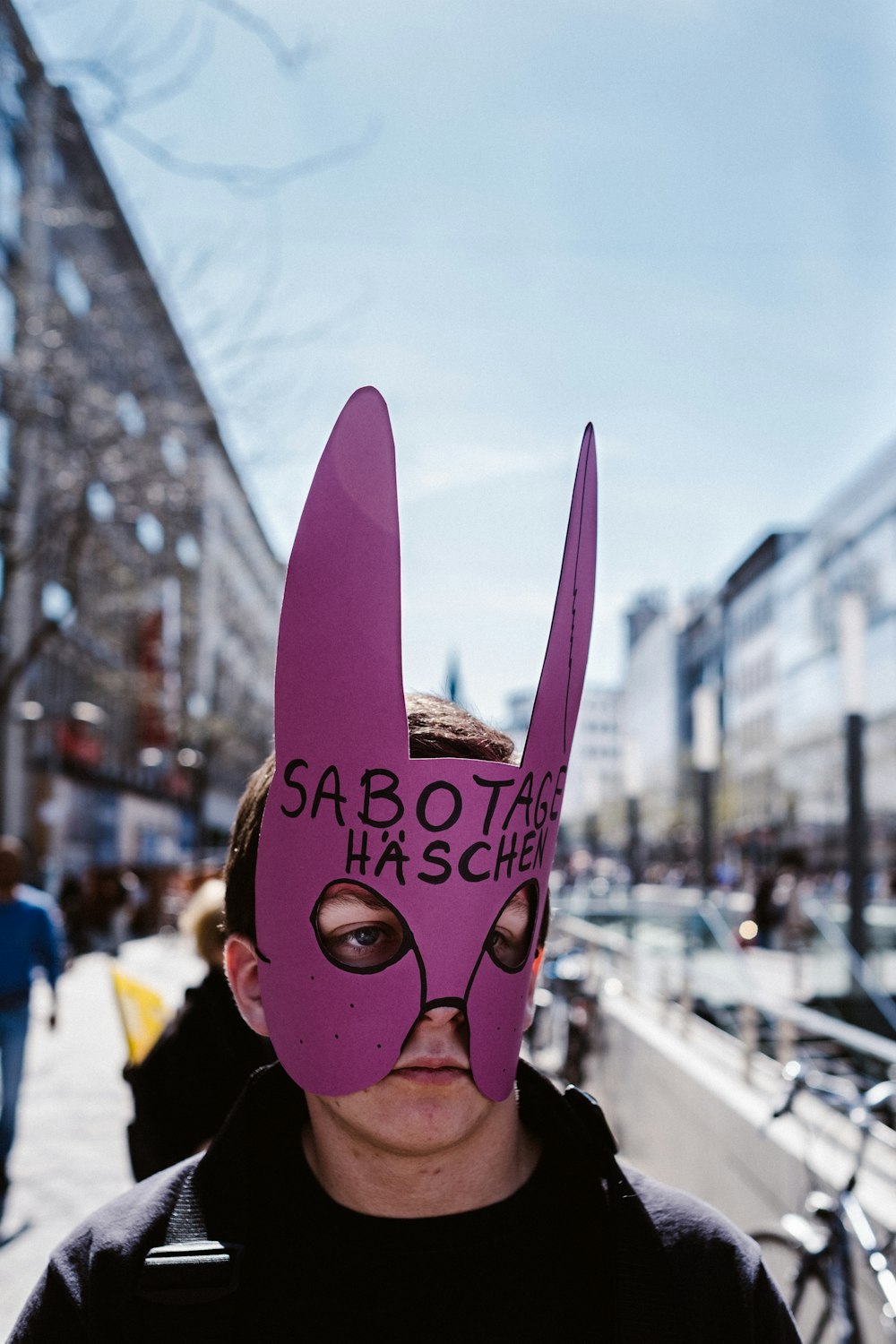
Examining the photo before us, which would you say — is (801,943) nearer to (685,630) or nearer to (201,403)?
(201,403)

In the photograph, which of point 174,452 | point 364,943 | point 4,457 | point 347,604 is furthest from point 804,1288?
point 4,457

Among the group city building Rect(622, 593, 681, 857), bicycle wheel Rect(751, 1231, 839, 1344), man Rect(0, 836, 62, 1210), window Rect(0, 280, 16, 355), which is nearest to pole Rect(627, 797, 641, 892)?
window Rect(0, 280, 16, 355)

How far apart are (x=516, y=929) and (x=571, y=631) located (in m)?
0.38

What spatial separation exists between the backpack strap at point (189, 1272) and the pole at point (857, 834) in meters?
7.01

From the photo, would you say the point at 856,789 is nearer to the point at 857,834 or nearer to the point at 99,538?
the point at 857,834

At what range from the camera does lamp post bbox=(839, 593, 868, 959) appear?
310 inches

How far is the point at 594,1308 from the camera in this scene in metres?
1.44

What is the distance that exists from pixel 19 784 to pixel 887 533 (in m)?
27.8

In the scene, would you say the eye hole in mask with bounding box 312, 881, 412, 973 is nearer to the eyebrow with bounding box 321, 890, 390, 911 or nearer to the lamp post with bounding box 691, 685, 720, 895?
the eyebrow with bounding box 321, 890, 390, 911

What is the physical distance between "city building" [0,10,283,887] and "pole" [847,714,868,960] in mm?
5970

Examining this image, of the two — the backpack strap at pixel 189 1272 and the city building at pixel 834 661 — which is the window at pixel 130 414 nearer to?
the backpack strap at pixel 189 1272

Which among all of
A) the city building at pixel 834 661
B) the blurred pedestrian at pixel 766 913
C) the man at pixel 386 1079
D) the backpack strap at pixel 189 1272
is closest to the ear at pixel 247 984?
the man at pixel 386 1079

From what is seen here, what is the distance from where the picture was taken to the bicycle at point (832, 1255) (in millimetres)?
3918

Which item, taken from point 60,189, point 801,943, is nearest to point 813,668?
point 60,189
